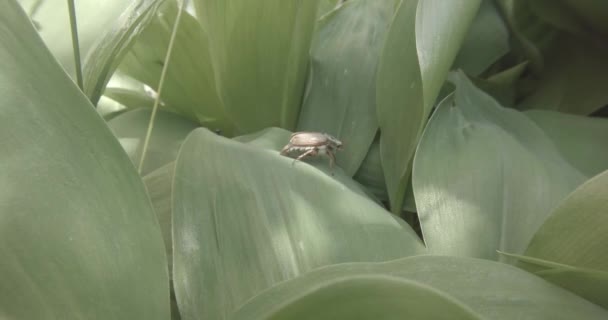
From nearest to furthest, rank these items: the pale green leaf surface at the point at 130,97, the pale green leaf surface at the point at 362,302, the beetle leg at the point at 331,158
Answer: the pale green leaf surface at the point at 362,302, the beetle leg at the point at 331,158, the pale green leaf surface at the point at 130,97

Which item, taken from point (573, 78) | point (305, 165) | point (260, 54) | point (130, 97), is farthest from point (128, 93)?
point (573, 78)

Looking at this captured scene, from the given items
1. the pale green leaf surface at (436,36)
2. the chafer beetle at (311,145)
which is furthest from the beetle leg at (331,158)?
the pale green leaf surface at (436,36)

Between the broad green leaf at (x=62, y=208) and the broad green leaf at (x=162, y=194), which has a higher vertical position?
the broad green leaf at (x=62, y=208)

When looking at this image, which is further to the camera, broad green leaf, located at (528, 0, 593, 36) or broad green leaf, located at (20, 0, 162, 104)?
broad green leaf, located at (528, 0, 593, 36)

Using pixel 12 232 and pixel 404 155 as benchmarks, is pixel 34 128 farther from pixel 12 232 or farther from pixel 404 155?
pixel 404 155

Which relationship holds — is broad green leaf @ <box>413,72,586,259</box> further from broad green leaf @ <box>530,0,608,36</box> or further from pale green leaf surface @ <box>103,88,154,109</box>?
pale green leaf surface @ <box>103,88,154,109</box>

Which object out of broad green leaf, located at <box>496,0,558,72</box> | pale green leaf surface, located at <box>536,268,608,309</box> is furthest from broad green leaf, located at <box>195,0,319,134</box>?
pale green leaf surface, located at <box>536,268,608,309</box>

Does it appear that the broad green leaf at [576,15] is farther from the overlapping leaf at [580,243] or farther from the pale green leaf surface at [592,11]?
the overlapping leaf at [580,243]
